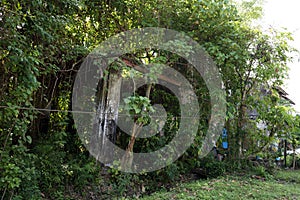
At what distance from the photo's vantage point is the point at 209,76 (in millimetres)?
5176

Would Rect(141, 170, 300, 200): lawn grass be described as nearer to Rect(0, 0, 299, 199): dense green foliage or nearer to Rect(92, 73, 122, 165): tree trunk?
Rect(0, 0, 299, 199): dense green foliage

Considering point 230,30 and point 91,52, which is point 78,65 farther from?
point 230,30

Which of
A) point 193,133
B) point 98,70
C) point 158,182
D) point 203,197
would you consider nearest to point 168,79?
point 193,133

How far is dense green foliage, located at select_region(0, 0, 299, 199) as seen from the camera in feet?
9.40

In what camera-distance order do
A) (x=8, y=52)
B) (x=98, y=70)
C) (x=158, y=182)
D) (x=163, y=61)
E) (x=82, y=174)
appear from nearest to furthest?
(x=8, y=52)
(x=82, y=174)
(x=98, y=70)
(x=163, y=61)
(x=158, y=182)

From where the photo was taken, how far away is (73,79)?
4531 mm

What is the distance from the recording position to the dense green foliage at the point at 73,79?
2865 millimetres

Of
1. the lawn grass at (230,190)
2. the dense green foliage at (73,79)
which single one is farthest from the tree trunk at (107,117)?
the lawn grass at (230,190)

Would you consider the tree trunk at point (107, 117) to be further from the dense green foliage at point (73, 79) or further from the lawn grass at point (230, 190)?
the lawn grass at point (230, 190)

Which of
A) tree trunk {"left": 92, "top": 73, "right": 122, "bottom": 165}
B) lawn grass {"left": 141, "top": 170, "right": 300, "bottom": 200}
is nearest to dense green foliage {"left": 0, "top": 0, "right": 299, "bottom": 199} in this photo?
tree trunk {"left": 92, "top": 73, "right": 122, "bottom": 165}

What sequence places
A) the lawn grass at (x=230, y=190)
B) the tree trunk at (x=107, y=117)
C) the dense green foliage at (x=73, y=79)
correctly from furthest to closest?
the tree trunk at (x=107, y=117) < the lawn grass at (x=230, y=190) < the dense green foliage at (x=73, y=79)

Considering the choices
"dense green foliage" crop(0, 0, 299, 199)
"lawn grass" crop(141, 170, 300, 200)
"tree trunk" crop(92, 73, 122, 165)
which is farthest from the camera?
"tree trunk" crop(92, 73, 122, 165)

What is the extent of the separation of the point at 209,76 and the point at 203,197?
90.4 inches

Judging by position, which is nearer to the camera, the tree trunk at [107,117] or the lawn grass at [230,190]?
the lawn grass at [230,190]
